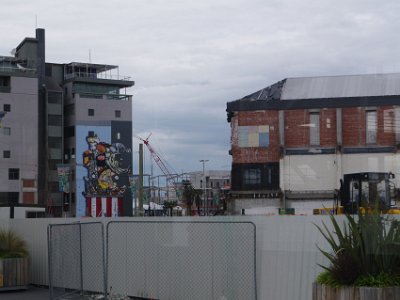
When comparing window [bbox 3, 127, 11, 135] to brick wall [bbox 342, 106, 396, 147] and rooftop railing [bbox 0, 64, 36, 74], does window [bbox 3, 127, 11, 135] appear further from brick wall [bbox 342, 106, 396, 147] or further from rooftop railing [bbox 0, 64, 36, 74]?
brick wall [bbox 342, 106, 396, 147]

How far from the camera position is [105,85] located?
336 feet

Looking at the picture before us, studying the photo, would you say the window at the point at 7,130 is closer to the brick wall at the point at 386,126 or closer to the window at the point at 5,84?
the window at the point at 5,84

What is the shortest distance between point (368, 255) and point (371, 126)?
264 inches

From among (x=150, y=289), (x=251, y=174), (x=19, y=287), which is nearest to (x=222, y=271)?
(x=150, y=289)

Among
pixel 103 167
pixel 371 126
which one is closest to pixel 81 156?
pixel 103 167

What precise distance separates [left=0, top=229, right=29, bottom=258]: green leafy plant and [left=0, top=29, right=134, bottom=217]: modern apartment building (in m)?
72.4

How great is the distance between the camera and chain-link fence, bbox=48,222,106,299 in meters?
16.1

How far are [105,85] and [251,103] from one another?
286ft

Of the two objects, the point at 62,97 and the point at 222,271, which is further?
the point at 62,97

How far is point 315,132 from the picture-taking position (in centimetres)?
1530

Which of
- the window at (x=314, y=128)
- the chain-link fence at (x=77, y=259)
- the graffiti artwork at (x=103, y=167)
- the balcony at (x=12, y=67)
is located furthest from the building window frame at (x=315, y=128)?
the graffiti artwork at (x=103, y=167)

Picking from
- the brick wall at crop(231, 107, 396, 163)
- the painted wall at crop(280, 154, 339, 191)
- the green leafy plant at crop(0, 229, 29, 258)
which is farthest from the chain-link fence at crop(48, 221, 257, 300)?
the brick wall at crop(231, 107, 396, 163)

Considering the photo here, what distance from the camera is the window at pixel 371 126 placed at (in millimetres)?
15073

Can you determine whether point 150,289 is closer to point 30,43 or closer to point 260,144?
point 260,144
